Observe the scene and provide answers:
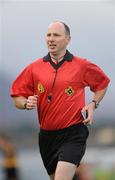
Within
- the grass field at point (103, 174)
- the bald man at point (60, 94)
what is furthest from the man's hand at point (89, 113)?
the grass field at point (103, 174)

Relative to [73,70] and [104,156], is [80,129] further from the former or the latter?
[104,156]

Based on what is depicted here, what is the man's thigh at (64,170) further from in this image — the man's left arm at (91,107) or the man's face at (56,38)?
the man's face at (56,38)

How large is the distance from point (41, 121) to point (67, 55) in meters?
0.55

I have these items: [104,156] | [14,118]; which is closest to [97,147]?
[104,156]

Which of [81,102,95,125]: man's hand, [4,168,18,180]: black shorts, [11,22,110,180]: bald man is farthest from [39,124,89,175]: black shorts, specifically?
[4,168,18,180]: black shorts

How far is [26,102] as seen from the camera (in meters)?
6.38

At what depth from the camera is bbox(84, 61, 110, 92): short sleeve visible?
651 centimetres

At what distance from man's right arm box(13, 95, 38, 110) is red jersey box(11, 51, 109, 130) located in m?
0.04

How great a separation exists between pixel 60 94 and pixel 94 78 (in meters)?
0.36

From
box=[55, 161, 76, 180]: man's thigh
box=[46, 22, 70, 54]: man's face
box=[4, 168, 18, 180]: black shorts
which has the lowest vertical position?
box=[4, 168, 18, 180]: black shorts

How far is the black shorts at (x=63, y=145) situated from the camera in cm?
632

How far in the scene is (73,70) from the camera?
253 inches

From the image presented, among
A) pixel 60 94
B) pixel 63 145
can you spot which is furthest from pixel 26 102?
pixel 63 145

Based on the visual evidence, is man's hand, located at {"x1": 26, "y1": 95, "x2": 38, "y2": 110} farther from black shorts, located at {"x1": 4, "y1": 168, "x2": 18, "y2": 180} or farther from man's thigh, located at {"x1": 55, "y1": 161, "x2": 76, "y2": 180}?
black shorts, located at {"x1": 4, "y1": 168, "x2": 18, "y2": 180}
